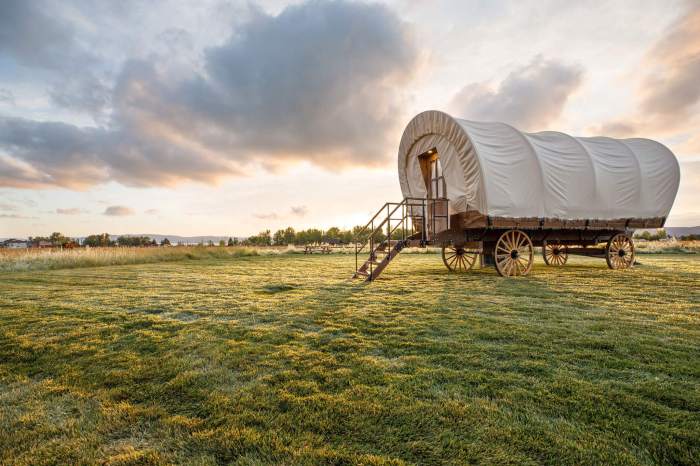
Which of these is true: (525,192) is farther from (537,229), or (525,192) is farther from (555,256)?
(555,256)

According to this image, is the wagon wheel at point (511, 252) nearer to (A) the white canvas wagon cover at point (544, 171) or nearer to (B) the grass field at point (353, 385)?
(A) the white canvas wagon cover at point (544, 171)

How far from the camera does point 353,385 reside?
2510mm

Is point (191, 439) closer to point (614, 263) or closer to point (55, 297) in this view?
point (55, 297)

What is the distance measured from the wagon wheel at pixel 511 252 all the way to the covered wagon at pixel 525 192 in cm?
3

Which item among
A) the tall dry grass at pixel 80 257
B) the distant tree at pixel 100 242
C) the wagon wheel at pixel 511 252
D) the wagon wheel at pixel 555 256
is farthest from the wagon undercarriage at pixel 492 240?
the distant tree at pixel 100 242

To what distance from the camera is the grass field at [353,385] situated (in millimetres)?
1795

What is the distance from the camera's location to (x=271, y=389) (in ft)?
8.11

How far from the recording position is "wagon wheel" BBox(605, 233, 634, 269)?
11344mm

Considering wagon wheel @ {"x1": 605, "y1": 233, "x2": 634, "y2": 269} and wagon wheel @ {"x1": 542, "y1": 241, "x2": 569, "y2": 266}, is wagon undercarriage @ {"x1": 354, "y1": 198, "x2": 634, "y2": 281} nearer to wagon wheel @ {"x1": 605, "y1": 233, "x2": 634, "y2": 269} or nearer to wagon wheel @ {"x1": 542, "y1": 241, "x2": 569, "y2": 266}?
wagon wheel @ {"x1": 605, "y1": 233, "x2": 634, "y2": 269}

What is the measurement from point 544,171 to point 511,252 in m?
2.40

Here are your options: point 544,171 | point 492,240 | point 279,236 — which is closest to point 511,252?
point 492,240

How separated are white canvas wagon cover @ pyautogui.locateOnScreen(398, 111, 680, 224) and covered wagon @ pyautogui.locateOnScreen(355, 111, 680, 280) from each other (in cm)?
3

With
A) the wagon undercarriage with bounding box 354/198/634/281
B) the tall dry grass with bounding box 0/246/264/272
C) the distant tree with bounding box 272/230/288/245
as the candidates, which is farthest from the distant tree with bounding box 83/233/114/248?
the distant tree with bounding box 272/230/288/245

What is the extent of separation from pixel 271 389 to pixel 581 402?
81.9 inches
